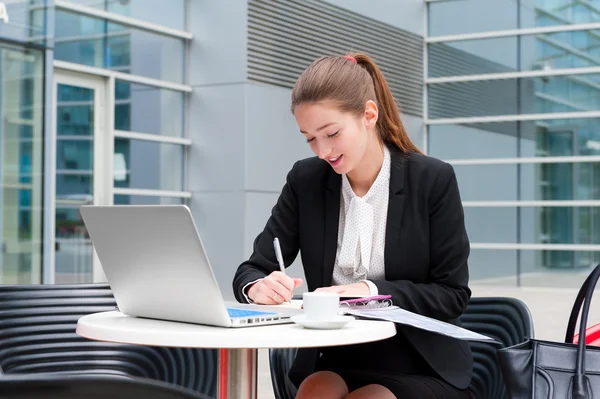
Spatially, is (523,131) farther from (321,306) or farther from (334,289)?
(321,306)

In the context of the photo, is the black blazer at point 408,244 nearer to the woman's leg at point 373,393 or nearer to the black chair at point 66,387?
the woman's leg at point 373,393

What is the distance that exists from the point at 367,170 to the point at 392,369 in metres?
0.51

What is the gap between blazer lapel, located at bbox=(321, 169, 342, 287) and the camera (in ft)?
7.06

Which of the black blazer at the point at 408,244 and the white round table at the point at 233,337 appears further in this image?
the black blazer at the point at 408,244

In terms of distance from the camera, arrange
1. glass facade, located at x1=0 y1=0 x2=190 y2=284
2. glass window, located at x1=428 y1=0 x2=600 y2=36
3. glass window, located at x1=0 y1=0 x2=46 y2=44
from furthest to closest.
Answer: glass window, located at x1=428 y1=0 x2=600 y2=36
glass facade, located at x1=0 y1=0 x2=190 y2=284
glass window, located at x1=0 y1=0 x2=46 y2=44

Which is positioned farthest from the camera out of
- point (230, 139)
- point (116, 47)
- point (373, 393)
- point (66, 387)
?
point (230, 139)

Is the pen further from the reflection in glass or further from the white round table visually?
the reflection in glass

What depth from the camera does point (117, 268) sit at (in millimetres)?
1752

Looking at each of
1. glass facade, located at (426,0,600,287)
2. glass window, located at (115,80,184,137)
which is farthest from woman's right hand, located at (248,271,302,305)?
glass facade, located at (426,0,600,287)

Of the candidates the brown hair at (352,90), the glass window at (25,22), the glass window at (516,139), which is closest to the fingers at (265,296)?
the brown hair at (352,90)

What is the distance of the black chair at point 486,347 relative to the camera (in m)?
2.31

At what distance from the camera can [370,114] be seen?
215 cm

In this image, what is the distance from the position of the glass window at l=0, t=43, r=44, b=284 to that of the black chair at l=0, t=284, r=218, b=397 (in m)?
4.41

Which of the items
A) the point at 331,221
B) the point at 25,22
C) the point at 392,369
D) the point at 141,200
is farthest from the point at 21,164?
the point at 392,369
